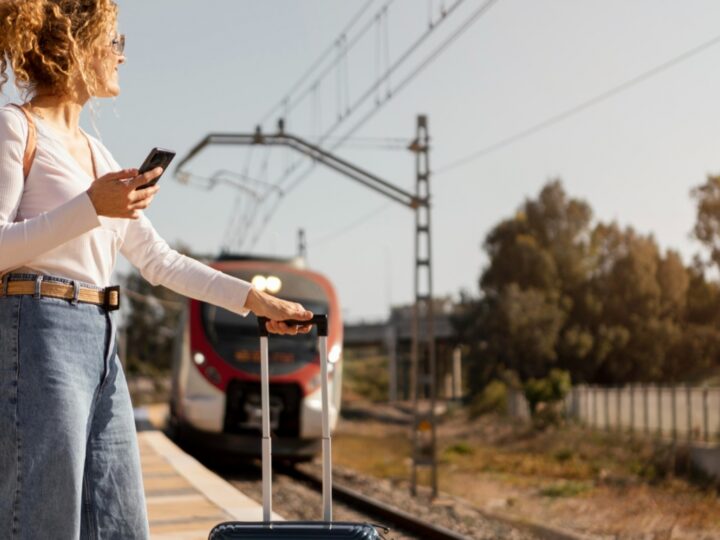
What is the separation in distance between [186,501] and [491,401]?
3389 cm

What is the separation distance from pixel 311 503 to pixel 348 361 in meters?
94.9

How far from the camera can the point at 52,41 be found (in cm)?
236

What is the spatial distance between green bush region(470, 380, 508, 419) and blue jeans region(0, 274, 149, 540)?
38.9 metres

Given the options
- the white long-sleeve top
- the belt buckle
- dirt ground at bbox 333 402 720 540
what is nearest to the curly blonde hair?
the white long-sleeve top

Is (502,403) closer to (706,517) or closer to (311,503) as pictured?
(706,517)

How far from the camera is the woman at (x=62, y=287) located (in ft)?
7.03

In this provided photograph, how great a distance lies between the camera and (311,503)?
11.9 m

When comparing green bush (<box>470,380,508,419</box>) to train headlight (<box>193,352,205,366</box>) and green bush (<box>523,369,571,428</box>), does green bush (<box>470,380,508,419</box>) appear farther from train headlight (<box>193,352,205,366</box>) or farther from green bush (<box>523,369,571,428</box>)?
train headlight (<box>193,352,205,366</box>)

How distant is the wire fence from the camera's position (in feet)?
74.4

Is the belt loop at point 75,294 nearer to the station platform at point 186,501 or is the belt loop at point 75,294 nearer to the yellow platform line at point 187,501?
the yellow platform line at point 187,501

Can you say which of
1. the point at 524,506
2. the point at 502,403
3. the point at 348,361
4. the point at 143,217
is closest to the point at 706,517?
the point at 524,506

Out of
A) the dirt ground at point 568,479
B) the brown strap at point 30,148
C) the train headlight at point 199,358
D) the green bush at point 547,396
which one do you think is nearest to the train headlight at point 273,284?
the train headlight at point 199,358

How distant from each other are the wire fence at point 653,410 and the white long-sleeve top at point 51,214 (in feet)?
68.7

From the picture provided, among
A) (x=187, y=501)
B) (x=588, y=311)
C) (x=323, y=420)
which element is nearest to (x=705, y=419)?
(x=187, y=501)
